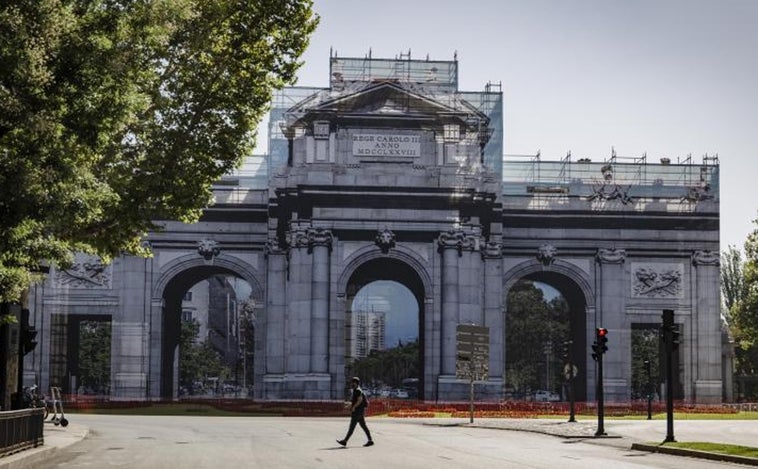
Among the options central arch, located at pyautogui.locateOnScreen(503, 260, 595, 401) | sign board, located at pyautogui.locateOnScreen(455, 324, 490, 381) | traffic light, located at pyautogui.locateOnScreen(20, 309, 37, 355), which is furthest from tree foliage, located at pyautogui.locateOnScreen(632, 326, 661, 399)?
traffic light, located at pyautogui.locateOnScreen(20, 309, 37, 355)

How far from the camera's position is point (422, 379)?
82938 millimetres

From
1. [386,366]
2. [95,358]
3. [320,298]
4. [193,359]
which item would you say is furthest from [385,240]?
[386,366]

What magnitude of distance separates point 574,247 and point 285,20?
A: 2137 inches

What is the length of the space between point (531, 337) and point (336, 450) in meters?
102

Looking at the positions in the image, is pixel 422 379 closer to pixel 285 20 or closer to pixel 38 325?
pixel 38 325

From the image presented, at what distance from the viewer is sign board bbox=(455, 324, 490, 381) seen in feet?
196

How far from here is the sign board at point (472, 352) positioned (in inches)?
2350

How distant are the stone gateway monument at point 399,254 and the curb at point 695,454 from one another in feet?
146

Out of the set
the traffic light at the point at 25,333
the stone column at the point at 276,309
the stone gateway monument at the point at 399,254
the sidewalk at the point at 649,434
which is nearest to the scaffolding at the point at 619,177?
the stone gateway monument at the point at 399,254

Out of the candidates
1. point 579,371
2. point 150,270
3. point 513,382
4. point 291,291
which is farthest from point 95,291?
point 513,382

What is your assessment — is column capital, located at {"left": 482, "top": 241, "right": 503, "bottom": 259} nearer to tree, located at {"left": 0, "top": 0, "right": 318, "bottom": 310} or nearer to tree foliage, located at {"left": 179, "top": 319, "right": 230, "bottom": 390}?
tree, located at {"left": 0, "top": 0, "right": 318, "bottom": 310}

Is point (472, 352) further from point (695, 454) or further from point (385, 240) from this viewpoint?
point (695, 454)

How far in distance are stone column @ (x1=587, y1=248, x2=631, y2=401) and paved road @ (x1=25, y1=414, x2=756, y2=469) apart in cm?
3845

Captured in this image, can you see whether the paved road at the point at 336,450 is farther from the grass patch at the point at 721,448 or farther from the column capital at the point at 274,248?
the column capital at the point at 274,248
